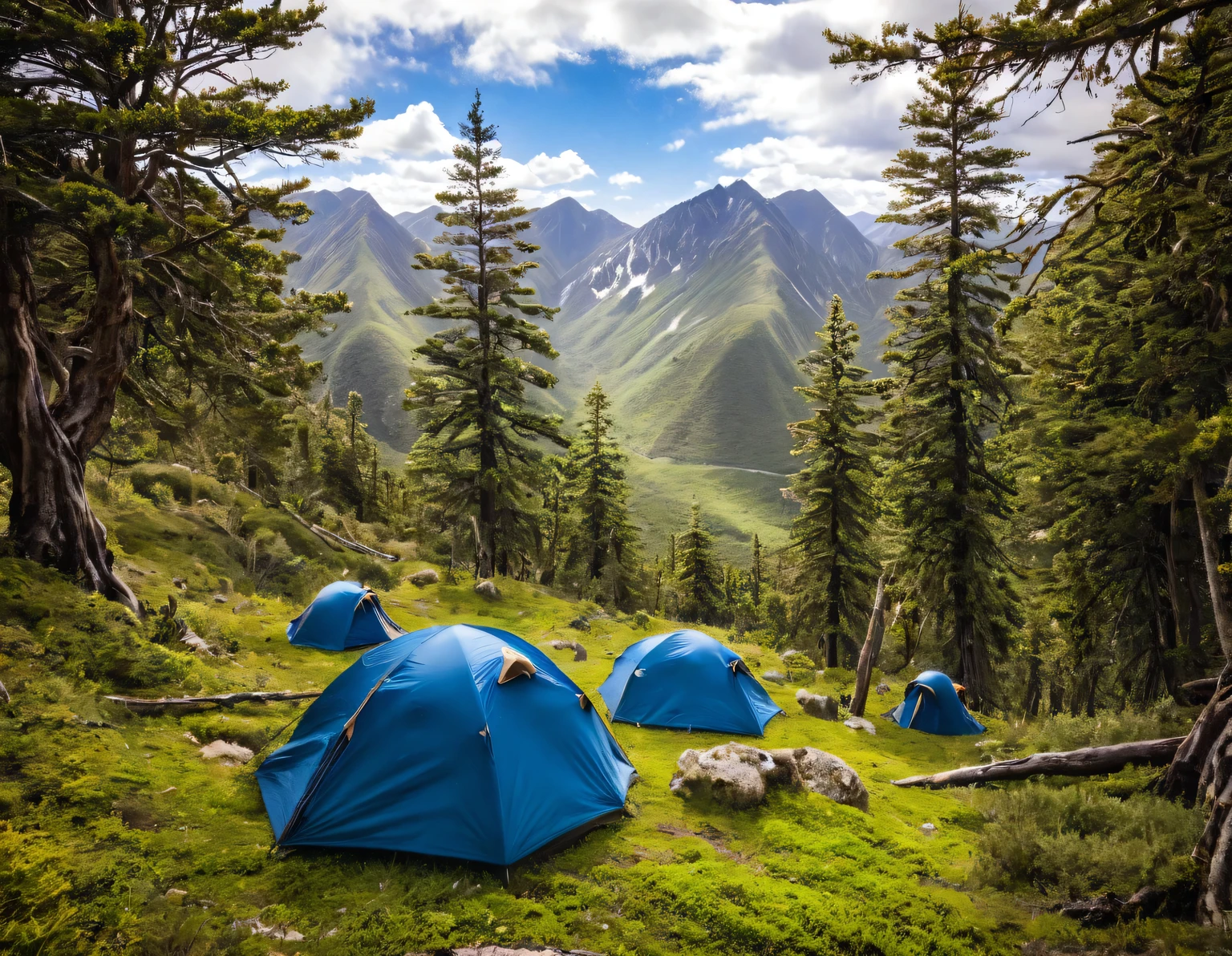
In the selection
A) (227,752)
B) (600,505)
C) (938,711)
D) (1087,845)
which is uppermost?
(600,505)

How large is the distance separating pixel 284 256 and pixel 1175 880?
1825cm

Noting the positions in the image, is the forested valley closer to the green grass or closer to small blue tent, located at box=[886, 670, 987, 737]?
small blue tent, located at box=[886, 670, 987, 737]

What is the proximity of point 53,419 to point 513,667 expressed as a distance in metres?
9.29

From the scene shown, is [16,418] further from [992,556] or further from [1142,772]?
[992,556]

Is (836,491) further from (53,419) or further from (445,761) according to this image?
(53,419)

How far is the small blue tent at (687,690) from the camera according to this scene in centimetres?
1257

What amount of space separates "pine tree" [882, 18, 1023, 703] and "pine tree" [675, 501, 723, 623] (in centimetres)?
1811

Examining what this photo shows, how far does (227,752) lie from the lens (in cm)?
833

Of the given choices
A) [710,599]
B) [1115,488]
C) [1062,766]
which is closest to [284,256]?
[1062,766]

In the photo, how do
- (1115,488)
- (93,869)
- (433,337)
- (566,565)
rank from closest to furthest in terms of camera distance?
(93,869)
(1115,488)
(433,337)
(566,565)

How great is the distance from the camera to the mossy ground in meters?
5.17

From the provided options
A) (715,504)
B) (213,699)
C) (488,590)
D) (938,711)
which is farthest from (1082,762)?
(715,504)

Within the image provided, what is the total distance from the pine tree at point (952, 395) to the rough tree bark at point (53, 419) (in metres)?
19.4

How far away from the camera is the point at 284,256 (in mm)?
14039
